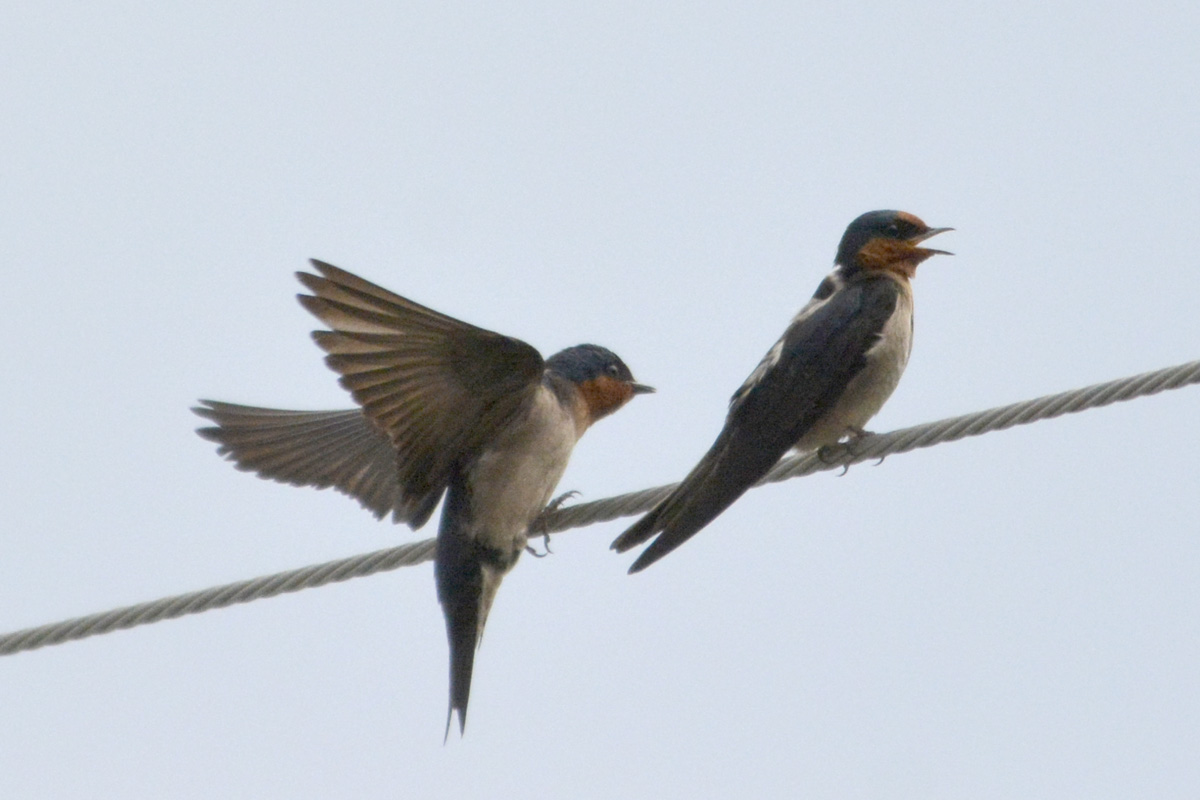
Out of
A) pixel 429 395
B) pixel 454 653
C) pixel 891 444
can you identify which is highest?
pixel 429 395

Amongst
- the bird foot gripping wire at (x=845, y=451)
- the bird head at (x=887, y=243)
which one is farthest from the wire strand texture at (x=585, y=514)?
the bird head at (x=887, y=243)

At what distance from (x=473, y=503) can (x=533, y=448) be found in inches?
7.7

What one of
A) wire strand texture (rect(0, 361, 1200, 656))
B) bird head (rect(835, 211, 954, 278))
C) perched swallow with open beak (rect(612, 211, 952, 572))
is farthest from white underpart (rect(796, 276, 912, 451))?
bird head (rect(835, 211, 954, 278))

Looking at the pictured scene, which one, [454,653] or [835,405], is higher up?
[835,405]

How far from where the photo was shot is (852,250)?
567 centimetres

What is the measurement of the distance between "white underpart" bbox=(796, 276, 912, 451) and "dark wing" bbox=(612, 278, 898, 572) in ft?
0.08

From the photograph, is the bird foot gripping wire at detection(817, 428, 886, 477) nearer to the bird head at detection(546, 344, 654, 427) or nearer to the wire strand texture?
the wire strand texture

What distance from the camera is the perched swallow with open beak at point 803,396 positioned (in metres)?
4.58

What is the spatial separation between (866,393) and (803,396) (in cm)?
19

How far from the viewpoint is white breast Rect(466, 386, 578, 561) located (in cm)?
470

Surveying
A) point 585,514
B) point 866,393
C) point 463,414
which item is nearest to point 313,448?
point 463,414

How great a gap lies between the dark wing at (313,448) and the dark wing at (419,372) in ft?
1.34

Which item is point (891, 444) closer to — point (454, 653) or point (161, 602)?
point (454, 653)

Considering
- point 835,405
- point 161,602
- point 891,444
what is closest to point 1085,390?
point 891,444
